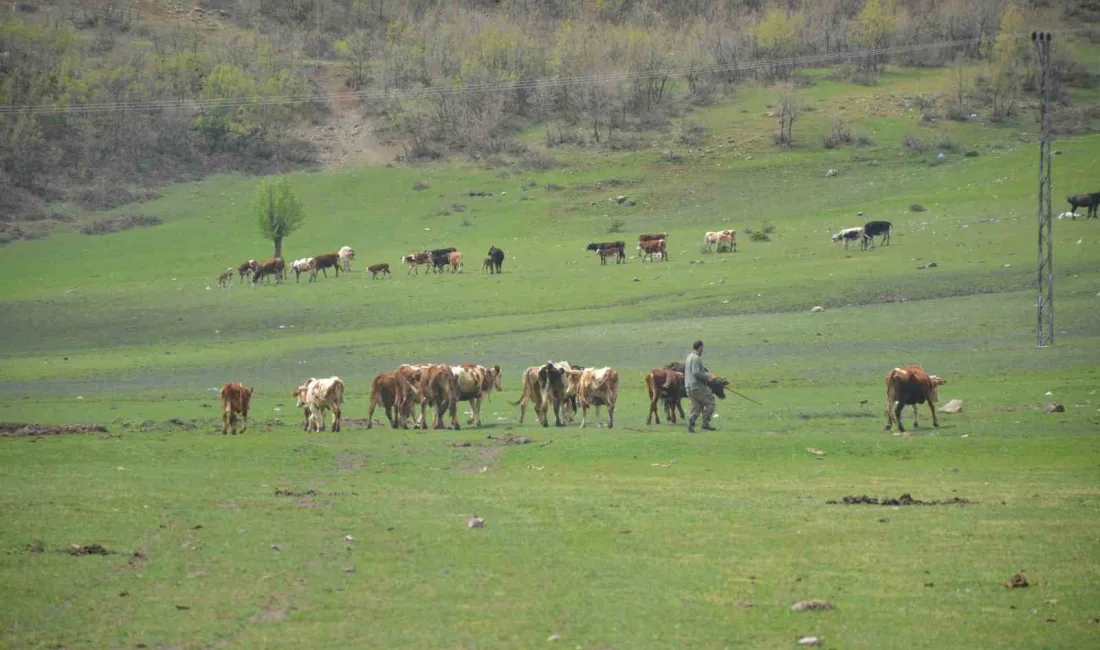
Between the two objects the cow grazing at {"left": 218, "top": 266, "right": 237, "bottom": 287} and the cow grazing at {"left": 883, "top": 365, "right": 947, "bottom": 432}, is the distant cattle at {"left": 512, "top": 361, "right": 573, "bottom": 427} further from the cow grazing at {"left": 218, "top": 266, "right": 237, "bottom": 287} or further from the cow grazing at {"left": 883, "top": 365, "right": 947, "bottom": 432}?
the cow grazing at {"left": 218, "top": 266, "right": 237, "bottom": 287}

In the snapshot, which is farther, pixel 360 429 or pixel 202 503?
pixel 360 429

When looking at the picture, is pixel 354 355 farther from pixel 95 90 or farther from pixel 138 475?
pixel 95 90

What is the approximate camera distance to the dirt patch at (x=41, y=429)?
2655cm

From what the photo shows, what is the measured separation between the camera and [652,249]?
60.1 m

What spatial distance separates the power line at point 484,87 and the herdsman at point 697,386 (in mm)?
74193

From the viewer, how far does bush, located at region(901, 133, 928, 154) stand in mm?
80688

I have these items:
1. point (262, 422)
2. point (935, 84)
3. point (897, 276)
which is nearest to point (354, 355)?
point (262, 422)

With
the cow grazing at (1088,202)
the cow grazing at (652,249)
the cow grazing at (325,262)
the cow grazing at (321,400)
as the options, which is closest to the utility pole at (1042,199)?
the cow grazing at (321,400)

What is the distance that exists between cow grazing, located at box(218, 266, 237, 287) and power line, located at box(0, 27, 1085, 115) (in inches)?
1398

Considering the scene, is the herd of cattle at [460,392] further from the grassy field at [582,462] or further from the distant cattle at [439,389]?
the grassy field at [582,462]

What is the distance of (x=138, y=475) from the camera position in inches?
825

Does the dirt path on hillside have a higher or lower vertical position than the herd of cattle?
higher

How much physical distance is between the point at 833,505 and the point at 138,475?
34.5ft

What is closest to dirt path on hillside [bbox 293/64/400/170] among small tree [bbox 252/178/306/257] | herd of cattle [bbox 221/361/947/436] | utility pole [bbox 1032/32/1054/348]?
small tree [bbox 252/178/306/257]
